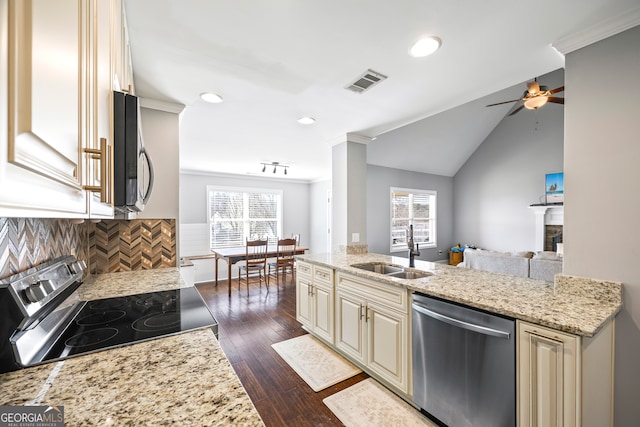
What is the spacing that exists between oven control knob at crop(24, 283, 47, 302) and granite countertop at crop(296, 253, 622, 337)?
179 centimetres

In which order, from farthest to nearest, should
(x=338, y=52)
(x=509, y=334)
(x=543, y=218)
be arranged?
(x=543, y=218) < (x=338, y=52) < (x=509, y=334)

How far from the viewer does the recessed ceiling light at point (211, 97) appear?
7.07ft

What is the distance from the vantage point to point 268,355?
8.48 feet

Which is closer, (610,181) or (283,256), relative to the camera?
(610,181)

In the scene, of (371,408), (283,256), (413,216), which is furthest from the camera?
(413,216)

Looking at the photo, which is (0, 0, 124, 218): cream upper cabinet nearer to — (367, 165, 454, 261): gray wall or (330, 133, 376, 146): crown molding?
(330, 133, 376, 146): crown molding

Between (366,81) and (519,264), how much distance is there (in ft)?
11.0

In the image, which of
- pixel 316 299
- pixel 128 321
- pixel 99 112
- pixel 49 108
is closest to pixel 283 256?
pixel 316 299

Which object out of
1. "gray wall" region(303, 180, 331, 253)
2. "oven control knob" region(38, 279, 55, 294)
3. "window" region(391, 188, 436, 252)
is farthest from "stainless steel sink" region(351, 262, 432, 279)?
"gray wall" region(303, 180, 331, 253)

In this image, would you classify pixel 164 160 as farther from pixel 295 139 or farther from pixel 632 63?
pixel 632 63

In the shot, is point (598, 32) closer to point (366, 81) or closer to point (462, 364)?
point (366, 81)

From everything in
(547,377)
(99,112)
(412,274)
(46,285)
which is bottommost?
(547,377)

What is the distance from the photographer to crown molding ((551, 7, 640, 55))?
1.33 metres

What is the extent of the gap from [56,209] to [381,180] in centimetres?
559
